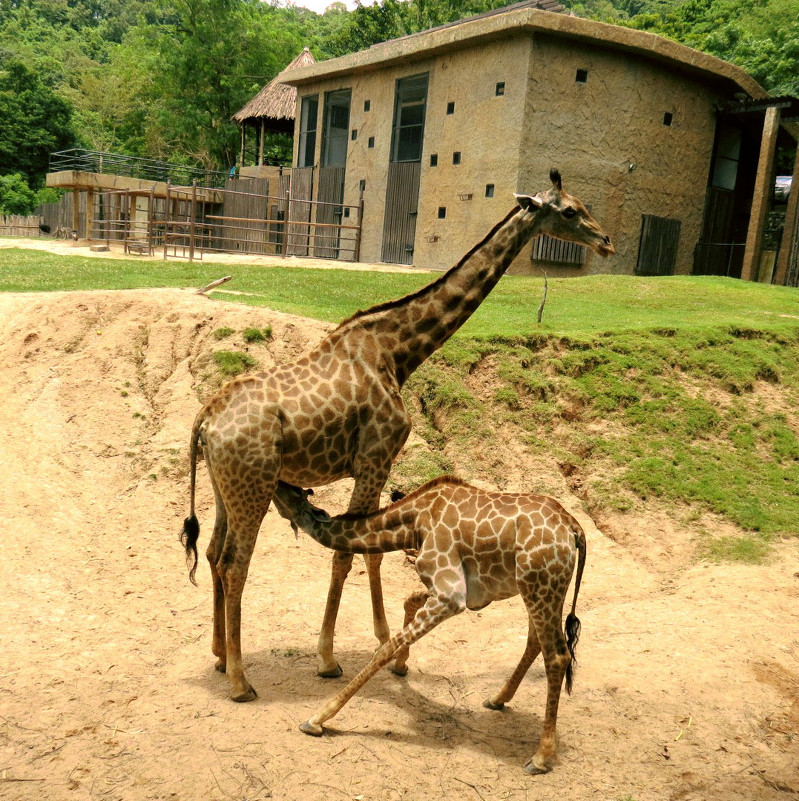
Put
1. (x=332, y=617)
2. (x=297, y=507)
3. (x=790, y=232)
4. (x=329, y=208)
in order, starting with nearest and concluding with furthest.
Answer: (x=297, y=507) → (x=332, y=617) → (x=790, y=232) → (x=329, y=208)

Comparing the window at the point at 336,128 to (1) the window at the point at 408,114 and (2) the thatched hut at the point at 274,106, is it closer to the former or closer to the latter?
(1) the window at the point at 408,114

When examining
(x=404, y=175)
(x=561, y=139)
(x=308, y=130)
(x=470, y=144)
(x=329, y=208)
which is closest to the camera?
(x=561, y=139)

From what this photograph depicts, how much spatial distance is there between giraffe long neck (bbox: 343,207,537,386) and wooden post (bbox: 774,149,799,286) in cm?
1826

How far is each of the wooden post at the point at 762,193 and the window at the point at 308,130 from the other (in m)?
15.1

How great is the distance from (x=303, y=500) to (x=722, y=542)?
5.37 m

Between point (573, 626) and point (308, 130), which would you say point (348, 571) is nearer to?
point (573, 626)

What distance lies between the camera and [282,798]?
4.63 metres

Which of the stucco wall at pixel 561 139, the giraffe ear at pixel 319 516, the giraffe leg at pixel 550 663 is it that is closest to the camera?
the giraffe leg at pixel 550 663

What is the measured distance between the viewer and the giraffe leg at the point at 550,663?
16.7 ft

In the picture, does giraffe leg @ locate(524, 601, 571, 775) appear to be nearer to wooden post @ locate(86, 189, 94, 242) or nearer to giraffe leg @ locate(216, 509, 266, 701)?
giraffe leg @ locate(216, 509, 266, 701)

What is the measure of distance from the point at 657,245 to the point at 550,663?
67.5ft

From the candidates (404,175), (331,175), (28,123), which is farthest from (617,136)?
(28,123)

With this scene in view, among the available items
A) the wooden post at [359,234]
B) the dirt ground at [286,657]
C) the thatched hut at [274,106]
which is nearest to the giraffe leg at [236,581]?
the dirt ground at [286,657]

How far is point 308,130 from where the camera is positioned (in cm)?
2989
